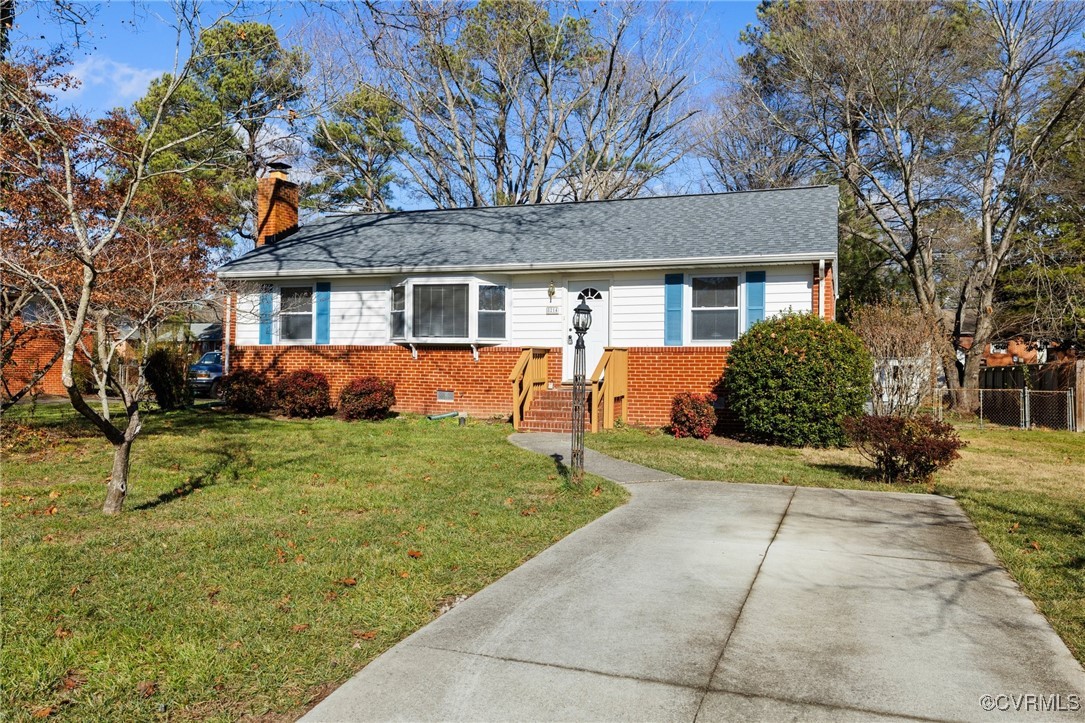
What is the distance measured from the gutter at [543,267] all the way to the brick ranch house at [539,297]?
0.03 m

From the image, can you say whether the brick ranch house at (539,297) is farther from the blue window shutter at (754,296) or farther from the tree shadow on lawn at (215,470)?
the tree shadow on lawn at (215,470)

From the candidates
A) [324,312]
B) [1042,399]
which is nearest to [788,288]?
[1042,399]

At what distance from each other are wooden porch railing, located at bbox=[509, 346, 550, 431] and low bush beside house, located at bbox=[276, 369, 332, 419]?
4.36 m

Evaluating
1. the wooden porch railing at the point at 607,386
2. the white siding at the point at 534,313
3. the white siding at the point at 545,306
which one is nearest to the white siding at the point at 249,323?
the white siding at the point at 545,306

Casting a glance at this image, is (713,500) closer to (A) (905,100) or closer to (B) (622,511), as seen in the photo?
(B) (622,511)

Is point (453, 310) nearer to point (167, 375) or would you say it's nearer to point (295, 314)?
point (295, 314)

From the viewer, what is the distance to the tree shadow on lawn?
7.91 m

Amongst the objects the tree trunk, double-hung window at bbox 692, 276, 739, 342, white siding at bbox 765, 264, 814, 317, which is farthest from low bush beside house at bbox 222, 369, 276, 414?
white siding at bbox 765, 264, 814, 317

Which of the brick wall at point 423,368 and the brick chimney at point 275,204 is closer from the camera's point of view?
the brick wall at point 423,368

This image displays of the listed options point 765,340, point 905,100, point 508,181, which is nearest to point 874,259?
point 905,100

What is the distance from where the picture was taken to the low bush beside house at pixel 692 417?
44.2 ft

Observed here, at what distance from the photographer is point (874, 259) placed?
27312 millimetres

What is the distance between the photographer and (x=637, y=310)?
1537 cm

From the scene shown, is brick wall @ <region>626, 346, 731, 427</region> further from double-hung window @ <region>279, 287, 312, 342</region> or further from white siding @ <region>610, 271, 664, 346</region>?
double-hung window @ <region>279, 287, 312, 342</region>
